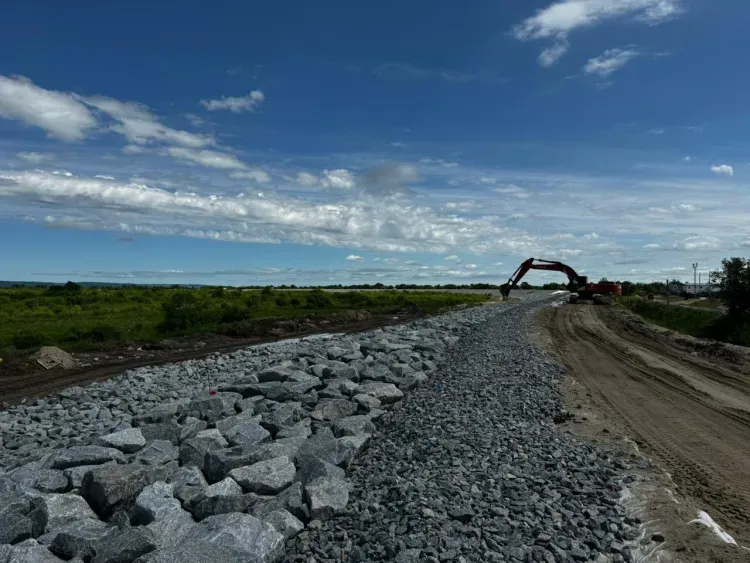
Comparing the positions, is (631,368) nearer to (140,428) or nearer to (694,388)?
(694,388)

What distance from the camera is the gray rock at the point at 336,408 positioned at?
927 cm

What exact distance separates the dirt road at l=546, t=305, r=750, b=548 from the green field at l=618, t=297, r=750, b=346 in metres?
5.93

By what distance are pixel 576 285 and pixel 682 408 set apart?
3573cm

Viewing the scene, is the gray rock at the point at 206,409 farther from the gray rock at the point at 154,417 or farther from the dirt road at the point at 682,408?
the dirt road at the point at 682,408

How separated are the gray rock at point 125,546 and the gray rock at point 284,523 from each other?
1.01 metres

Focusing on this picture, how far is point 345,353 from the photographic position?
15.2 meters

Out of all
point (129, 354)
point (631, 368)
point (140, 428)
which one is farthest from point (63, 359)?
point (631, 368)

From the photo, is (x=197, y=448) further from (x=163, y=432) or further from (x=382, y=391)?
(x=382, y=391)

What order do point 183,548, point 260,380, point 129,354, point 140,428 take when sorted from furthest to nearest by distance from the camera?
point 129,354 < point 260,380 < point 140,428 < point 183,548

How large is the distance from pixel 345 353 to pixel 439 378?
3.26m

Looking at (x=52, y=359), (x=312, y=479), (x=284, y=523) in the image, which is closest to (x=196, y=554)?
(x=284, y=523)

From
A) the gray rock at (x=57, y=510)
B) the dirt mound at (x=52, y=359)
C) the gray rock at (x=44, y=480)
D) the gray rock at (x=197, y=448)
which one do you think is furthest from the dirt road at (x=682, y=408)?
the dirt mound at (x=52, y=359)

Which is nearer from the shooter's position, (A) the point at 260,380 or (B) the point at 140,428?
(B) the point at 140,428

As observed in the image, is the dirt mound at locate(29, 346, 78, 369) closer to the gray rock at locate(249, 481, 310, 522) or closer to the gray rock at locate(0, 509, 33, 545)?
the gray rock at locate(0, 509, 33, 545)
